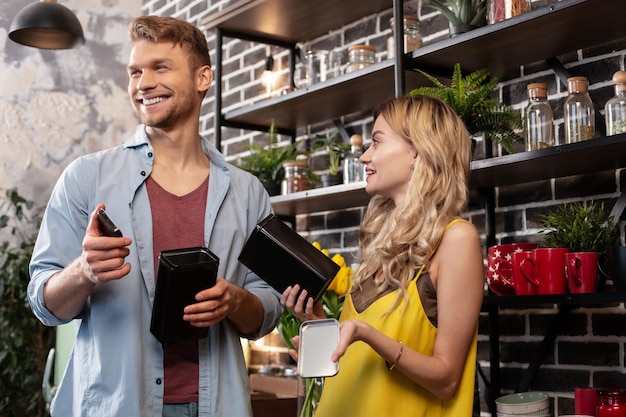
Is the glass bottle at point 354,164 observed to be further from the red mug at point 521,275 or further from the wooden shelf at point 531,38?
the red mug at point 521,275

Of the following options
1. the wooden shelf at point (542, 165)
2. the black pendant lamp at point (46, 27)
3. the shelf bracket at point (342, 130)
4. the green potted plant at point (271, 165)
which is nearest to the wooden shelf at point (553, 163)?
the wooden shelf at point (542, 165)

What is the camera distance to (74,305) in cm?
150

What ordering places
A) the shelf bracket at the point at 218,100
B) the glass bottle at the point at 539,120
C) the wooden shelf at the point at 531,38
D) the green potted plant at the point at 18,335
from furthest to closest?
the green potted plant at the point at 18,335, the shelf bracket at the point at 218,100, the glass bottle at the point at 539,120, the wooden shelf at the point at 531,38

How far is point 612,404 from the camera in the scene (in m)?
1.86

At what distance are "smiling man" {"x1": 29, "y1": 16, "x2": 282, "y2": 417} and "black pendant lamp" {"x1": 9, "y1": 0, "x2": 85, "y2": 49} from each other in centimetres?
195

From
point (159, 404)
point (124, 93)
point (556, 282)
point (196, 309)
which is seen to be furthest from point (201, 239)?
Result: point (124, 93)

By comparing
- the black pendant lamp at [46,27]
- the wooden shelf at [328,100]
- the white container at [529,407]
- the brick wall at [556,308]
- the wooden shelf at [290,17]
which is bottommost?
the white container at [529,407]

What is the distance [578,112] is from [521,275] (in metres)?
0.45

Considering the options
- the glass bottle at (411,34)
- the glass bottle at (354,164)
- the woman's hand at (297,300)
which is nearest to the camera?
the woman's hand at (297,300)

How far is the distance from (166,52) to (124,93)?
304 cm

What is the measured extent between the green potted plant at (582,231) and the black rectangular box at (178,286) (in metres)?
1.00

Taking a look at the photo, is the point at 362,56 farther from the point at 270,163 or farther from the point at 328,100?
the point at 270,163

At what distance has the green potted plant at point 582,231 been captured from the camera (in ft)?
6.68

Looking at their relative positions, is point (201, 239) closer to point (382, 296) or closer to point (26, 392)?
point (382, 296)
